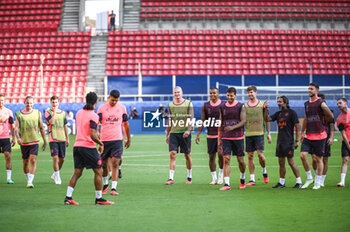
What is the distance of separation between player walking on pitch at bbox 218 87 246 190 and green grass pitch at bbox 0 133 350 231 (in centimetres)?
65

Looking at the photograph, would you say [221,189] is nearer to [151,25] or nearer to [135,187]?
[135,187]

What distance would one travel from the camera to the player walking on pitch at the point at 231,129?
1039 cm

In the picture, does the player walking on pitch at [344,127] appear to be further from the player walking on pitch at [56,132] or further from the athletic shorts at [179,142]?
the player walking on pitch at [56,132]

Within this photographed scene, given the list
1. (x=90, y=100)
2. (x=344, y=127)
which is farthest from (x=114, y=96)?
(x=344, y=127)

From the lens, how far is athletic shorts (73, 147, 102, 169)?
325 inches

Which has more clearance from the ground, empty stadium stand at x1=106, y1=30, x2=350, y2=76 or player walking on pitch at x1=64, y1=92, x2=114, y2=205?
empty stadium stand at x1=106, y1=30, x2=350, y2=76

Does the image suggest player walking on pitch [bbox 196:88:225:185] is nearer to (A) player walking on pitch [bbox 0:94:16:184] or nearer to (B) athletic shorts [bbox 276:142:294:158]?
(B) athletic shorts [bbox 276:142:294:158]

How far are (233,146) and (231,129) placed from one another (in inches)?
18.7

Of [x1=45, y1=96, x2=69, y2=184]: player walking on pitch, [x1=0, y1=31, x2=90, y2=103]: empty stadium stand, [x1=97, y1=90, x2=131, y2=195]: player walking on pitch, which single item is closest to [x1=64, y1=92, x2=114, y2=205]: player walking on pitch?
[x1=97, y1=90, x2=131, y2=195]: player walking on pitch

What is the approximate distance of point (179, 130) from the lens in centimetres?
1191

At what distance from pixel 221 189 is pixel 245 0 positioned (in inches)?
1551

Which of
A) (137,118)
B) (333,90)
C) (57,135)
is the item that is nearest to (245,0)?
(333,90)

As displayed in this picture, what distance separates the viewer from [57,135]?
11.9 meters

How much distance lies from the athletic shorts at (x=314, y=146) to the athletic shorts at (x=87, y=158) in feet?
15.0
